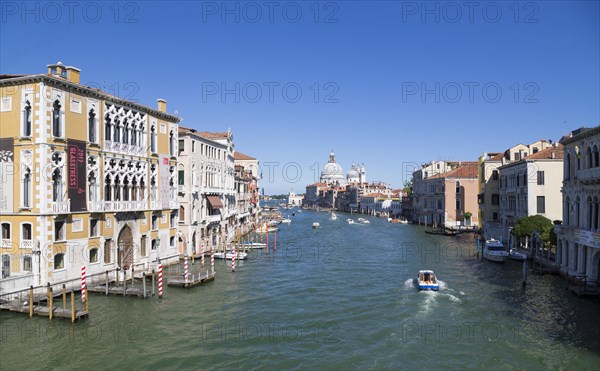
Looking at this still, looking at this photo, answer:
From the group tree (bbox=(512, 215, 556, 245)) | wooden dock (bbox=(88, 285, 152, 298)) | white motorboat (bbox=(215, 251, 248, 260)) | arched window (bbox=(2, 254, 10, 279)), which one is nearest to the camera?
arched window (bbox=(2, 254, 10, 279))

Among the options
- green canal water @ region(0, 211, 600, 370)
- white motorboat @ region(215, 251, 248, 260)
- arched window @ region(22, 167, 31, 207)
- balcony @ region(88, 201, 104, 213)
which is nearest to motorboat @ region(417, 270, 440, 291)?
green canal water @ region(0, 211, 600, 370)

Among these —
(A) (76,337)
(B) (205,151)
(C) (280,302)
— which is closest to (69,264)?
(A) (76,337)

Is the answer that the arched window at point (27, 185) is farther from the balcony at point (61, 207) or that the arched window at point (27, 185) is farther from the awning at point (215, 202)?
the awning at point (215, 202)

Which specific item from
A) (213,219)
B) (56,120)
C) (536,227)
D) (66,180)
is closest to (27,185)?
(66,180)

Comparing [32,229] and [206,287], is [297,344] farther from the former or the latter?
[32,229]

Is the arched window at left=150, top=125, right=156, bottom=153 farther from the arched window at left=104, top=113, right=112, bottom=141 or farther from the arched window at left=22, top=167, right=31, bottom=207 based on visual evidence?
the arched window at left=22, top=167, right=31, bottom=207

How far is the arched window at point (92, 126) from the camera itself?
73.9 feet

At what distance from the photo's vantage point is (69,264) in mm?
21031

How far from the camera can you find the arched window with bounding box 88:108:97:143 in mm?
22516

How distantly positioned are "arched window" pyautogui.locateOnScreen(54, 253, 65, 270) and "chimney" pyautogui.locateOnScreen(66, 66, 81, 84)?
26.4 feet

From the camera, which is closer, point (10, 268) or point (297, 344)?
point (297, 344)

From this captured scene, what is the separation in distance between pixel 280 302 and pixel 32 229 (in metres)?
11.1

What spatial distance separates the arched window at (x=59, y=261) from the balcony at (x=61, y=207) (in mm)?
1881

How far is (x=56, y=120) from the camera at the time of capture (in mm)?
20609
